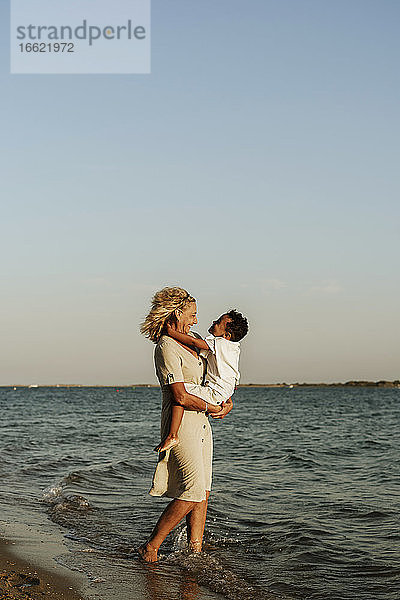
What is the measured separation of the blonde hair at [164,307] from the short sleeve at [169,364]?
6.8 inches

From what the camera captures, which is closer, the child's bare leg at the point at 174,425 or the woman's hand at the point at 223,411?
the child's bare leg at the point at 174,425

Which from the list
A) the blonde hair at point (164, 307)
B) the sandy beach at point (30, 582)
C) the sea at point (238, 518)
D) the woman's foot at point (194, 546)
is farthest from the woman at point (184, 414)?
the sandy beach at point (30, 582)

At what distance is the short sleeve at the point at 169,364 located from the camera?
532cm

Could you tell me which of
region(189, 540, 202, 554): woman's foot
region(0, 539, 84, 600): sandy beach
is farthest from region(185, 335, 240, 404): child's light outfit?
region(0, 539, 84, 600): sandy beach

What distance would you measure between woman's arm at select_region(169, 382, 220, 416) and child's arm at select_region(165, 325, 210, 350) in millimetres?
320

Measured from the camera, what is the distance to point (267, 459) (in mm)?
14359

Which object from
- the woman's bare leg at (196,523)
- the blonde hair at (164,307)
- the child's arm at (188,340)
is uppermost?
the blonde hair at (164,307)

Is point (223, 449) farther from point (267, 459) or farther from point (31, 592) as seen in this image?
point (31, 592)

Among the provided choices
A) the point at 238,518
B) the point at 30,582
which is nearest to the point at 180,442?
the point at 30,582

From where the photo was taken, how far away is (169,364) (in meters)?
5.33

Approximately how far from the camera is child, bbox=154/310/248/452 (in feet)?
17.8

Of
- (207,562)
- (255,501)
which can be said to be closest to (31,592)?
(207,562)

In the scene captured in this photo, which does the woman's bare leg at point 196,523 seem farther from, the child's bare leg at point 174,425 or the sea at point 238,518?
the child's bare leg at point 174,425

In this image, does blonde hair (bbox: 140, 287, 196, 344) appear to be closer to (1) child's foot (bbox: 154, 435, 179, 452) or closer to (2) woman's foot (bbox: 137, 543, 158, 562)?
(1) child's foot (bbox: 154, 435, 179, 452)
